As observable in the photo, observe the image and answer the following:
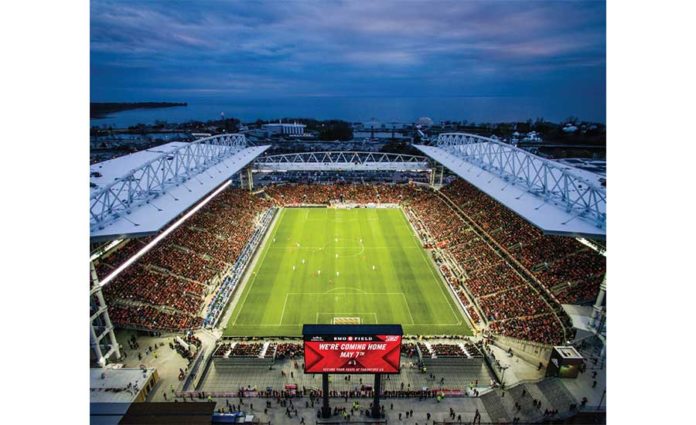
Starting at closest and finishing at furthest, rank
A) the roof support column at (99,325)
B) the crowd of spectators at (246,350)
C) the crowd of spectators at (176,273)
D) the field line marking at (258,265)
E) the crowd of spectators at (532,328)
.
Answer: the roof support column at (99,325)
the crowd of spectators at (246,350)
the crowd of spectators at (532,328)
the crowd of spectators at (176,273)
the field line marking at (258,265)

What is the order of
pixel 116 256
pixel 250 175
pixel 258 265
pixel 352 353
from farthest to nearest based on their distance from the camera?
1. pixel 250 175
2. pixel 258 265
3. pixel 116 256
4. pixel 352 353

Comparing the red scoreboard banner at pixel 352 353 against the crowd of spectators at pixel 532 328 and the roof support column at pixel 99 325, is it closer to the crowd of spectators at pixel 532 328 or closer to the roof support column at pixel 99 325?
the crowd of spectators at pixel 532 328

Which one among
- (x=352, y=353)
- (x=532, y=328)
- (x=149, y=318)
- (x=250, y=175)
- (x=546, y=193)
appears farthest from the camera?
(x=250, y=175)

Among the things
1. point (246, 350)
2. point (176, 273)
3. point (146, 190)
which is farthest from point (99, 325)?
point (146, 190)

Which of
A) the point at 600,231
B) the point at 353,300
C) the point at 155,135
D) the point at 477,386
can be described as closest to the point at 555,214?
the point at 600,231

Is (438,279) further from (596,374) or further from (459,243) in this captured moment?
(596,374)

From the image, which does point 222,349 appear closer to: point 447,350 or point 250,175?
point 447,350

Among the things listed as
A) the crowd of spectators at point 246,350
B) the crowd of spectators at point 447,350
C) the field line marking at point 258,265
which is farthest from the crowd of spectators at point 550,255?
the field line marking at point 258,265
